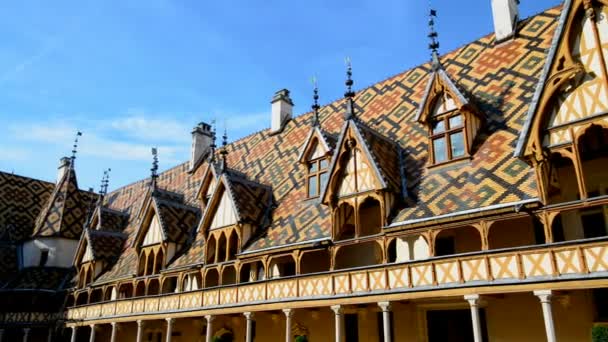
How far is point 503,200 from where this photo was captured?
1622 centimetres

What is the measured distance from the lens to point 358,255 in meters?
21.2

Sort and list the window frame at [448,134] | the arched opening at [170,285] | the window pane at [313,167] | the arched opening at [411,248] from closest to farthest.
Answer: the arched opening at [411,248] → the window frame at [448,134] → the window pane at [313,167] → the arched opening at [170,285]

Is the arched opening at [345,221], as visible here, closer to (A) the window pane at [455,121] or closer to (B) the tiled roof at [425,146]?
(B) the tiled roof at [425,146]

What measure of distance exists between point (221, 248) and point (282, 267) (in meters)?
4.08

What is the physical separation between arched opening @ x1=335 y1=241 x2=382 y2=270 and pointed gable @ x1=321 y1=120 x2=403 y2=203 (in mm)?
2214

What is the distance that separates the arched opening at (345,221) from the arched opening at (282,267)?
3615 mm

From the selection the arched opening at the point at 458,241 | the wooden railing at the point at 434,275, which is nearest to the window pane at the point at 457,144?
the arched opening at the point at 458,241

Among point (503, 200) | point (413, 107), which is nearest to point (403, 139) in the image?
point (413, 107)

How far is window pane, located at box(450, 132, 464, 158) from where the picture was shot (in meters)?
19.7

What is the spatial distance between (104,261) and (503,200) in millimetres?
27727

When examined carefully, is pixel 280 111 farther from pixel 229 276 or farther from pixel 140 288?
pixel 140 288

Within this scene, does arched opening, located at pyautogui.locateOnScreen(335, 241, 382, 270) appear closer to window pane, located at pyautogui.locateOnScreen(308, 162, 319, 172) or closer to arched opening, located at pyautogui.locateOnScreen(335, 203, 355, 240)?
arched opening, located at pyautogui.locateOnScreen(335, 203, 355, 240)

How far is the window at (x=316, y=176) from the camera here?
24375 mm

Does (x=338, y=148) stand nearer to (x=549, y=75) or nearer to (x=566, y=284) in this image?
(x=549, y=75)
